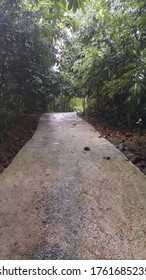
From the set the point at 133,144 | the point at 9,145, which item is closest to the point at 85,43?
the point at 133,144

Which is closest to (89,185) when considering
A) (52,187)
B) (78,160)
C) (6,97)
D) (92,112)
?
(52,187)

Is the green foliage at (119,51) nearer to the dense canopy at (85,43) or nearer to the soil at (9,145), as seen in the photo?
the dense canopy at (85,43)

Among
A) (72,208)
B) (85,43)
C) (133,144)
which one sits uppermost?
(85,43)

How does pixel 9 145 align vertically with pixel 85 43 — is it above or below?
below

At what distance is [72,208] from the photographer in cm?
207

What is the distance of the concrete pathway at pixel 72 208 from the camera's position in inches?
62.4

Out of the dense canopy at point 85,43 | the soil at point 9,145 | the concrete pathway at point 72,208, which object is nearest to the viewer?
the concrete pathway at point 72,208

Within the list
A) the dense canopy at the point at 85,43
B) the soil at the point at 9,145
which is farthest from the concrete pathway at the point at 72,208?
the dense canopy at the point at 85,43

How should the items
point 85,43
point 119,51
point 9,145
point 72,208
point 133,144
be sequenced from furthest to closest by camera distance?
point 85,43
point 119,51
point 133,144
point 9,145
point 72,208

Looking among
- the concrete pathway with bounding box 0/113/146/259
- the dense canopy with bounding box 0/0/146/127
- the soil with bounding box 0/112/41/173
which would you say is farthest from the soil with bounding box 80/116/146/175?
the soil with bounding box 0/112/41/173

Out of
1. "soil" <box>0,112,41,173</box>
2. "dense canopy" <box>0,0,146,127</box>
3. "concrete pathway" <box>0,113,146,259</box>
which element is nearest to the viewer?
→ "concrete pathway" <box>0,113,146,259</box>

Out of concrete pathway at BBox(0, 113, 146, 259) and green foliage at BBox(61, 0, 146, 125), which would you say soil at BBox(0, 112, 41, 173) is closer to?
concrete pathway at BBox(0, 113, 146, 259)

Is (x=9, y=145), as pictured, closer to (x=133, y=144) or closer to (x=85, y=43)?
(x=133, y=144)

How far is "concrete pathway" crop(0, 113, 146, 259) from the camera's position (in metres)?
1.58
